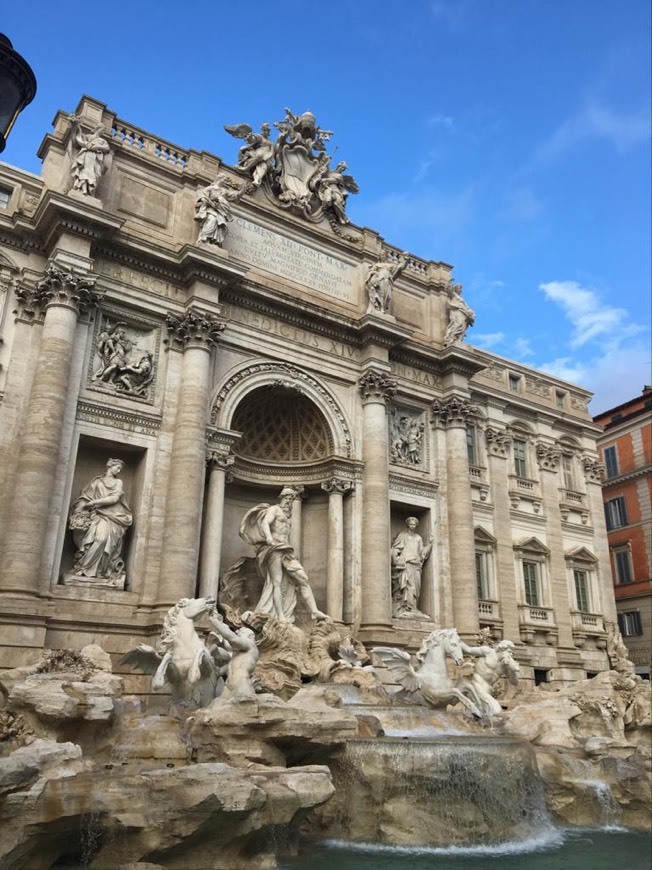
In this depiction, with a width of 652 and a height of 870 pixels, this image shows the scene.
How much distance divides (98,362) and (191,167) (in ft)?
21.4

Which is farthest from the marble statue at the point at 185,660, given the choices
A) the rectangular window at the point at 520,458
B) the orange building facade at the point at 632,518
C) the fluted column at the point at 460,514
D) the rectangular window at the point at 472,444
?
the orange building facade at the point at 632,518

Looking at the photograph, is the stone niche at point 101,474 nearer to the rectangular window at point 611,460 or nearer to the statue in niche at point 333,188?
the statue in niche at point 333,188

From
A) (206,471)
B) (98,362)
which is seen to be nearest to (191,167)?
(98,362)

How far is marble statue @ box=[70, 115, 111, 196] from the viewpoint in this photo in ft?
56.5

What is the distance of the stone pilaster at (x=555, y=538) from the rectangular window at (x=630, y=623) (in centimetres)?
936

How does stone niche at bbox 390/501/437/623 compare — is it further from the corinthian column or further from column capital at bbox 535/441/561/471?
the corinthian column

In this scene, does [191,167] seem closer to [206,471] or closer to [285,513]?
[206,471]

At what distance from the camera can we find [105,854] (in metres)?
8.27

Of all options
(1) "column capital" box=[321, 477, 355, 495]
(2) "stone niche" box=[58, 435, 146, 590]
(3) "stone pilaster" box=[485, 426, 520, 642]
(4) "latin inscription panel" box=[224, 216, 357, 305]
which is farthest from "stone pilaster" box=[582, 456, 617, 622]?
→ (2) "stone niche" box=[58, 435, 146, 590]

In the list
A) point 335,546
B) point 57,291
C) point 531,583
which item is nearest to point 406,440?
point 335,546

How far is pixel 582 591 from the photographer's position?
1056 inches

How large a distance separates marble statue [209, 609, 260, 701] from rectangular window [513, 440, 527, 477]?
16.6 metres

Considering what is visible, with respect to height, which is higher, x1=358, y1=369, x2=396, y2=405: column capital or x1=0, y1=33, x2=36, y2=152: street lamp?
x1=358, y1=369, x2=396, y2=405: column capital

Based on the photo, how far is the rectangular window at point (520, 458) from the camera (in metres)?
26.8
